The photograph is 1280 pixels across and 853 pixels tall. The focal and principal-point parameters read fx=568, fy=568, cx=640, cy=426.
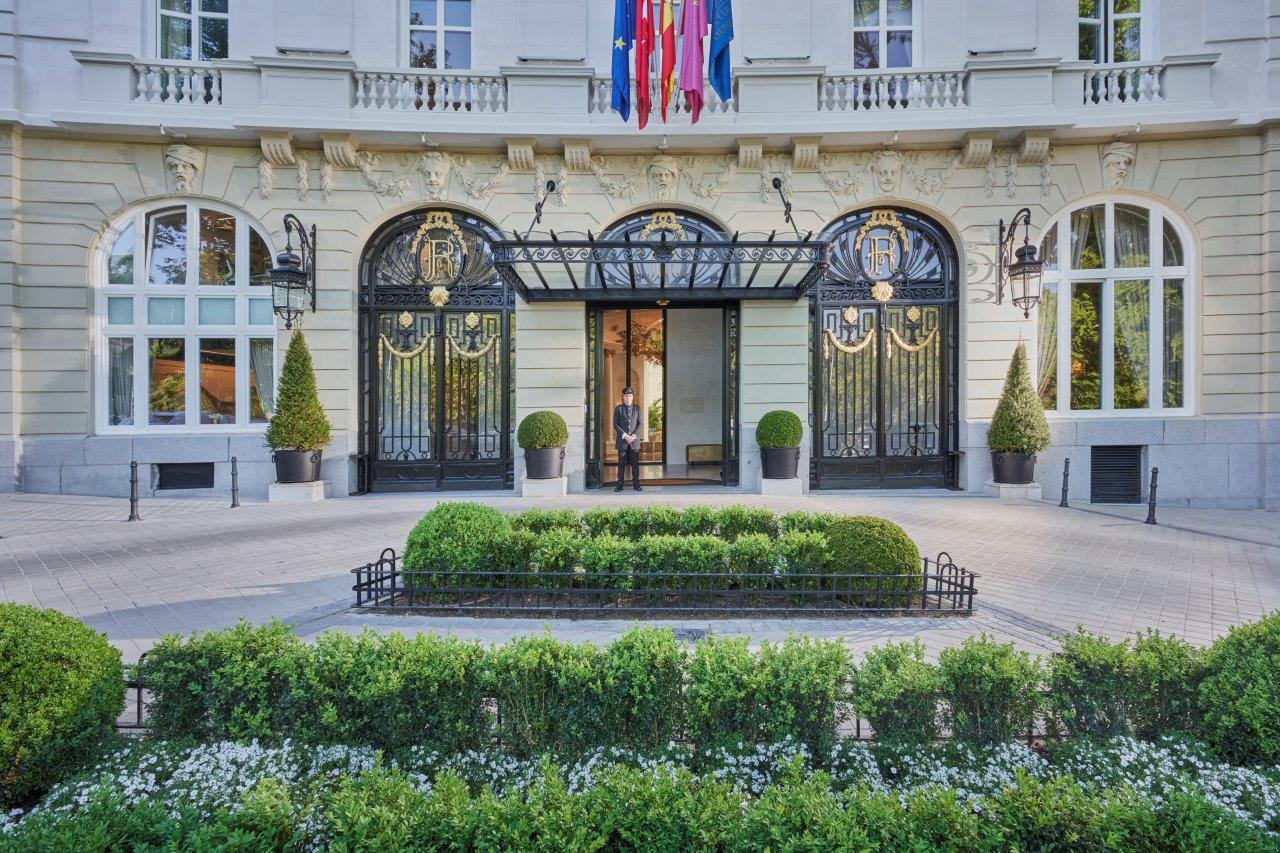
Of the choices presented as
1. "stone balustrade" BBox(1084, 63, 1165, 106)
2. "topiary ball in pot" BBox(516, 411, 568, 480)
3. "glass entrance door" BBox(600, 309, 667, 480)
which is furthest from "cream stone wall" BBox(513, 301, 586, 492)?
"stone balustrade" BBox(1084, 63, 1165, 106)

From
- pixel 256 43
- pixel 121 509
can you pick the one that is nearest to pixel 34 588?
pixel 121 509

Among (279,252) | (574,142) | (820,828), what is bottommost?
(820,828)

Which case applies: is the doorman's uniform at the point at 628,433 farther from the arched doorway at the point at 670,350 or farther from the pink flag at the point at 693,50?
the pink flag at the point at 693,50

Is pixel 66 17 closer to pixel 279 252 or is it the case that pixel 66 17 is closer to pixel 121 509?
pixel 279 252

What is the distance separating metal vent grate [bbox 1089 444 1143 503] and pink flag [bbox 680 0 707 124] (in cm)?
1200

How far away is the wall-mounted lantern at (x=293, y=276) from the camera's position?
12078mm

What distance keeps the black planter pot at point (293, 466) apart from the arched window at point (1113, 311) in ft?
55.1

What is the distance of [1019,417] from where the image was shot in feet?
40.3

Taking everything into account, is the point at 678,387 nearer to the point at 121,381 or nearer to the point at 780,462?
the point at 780,462

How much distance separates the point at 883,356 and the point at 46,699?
14.5 m

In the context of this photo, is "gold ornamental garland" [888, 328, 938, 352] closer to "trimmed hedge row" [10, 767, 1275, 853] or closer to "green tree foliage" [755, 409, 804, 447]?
"green tree foliage" [755, 409, 804, 447]

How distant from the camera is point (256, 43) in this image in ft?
42.7

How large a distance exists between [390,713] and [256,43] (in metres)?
16.2

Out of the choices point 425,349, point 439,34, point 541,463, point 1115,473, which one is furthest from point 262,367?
point 1115,473
